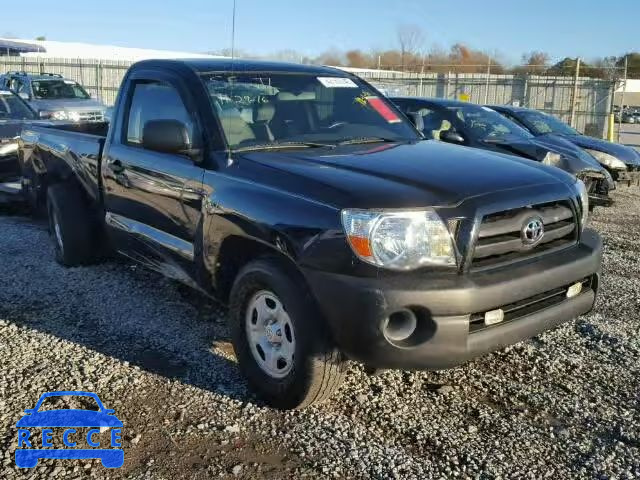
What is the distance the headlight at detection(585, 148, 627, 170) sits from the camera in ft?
34.1

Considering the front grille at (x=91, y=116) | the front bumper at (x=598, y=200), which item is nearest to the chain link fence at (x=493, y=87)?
the front grille at (x=91, y=116)

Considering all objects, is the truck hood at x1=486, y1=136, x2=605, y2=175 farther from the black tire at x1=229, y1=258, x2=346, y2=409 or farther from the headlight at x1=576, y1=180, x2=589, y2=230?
the black tire at x1=229, y1=258, x2=346, y2=409

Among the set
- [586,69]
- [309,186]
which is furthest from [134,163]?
[586,69]

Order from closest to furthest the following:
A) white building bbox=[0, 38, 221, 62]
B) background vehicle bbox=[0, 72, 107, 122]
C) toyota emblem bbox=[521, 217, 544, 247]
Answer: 1. toyota emblem bbox=[521, 217, 544, 247]
2. background vehicle bbox=[0, 72, 107, 122]
3. white building bbox=[0, 38, 221, 62]

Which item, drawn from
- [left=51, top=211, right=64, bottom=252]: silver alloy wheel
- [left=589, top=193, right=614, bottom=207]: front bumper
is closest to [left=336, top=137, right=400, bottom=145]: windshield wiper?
[left=51, top=211, right=64, bottom=252]: silver alloy wheel

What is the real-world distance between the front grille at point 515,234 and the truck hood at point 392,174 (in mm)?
133

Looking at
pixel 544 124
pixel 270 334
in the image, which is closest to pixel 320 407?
pixel 270 334

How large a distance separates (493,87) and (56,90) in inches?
607

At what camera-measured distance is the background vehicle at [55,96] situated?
17.4m

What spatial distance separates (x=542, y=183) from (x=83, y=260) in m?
4.11

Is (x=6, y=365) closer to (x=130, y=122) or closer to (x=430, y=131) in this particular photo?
(x=130, y=122)

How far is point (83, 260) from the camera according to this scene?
19.1 feet

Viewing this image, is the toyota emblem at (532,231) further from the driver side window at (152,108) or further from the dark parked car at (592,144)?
the dark parked car at (592,144)

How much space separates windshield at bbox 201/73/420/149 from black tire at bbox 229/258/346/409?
917 millimetres
